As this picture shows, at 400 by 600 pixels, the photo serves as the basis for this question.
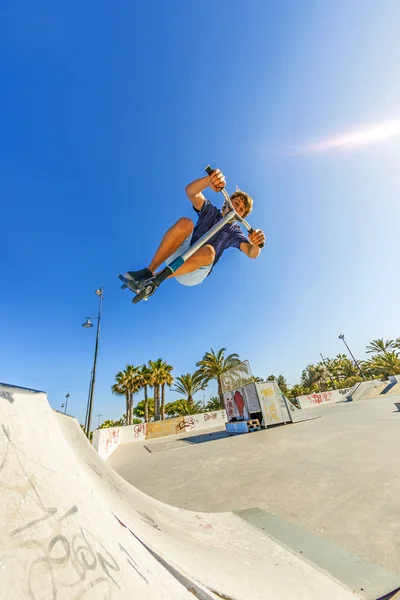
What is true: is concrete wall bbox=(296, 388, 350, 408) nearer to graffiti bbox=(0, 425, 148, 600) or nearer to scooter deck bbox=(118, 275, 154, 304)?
scooter deck bbox=(118, 275, 154, 304)

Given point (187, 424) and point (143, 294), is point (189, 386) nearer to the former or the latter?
point (187, 424)

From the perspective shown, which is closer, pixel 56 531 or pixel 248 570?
pixel 56 531

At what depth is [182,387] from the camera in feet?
96.5

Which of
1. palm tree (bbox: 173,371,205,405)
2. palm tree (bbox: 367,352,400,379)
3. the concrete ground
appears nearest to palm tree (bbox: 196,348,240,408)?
palm tree (bbox: 173,371,205,405)

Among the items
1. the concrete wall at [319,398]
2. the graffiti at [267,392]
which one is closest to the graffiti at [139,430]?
the graffiti at [267,392]

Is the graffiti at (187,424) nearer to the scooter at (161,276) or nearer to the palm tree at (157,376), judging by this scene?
the palm tree at (157,376)

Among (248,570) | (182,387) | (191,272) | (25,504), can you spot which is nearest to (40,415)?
(25,504)

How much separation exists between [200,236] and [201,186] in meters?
0.59

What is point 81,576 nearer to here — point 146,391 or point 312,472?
point 312,472

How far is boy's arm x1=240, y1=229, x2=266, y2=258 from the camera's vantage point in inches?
124

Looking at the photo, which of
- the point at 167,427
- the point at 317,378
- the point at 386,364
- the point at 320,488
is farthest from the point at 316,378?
the point at 320,488

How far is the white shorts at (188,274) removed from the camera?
2721mm

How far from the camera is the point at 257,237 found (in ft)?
10.4

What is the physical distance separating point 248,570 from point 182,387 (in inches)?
1169
